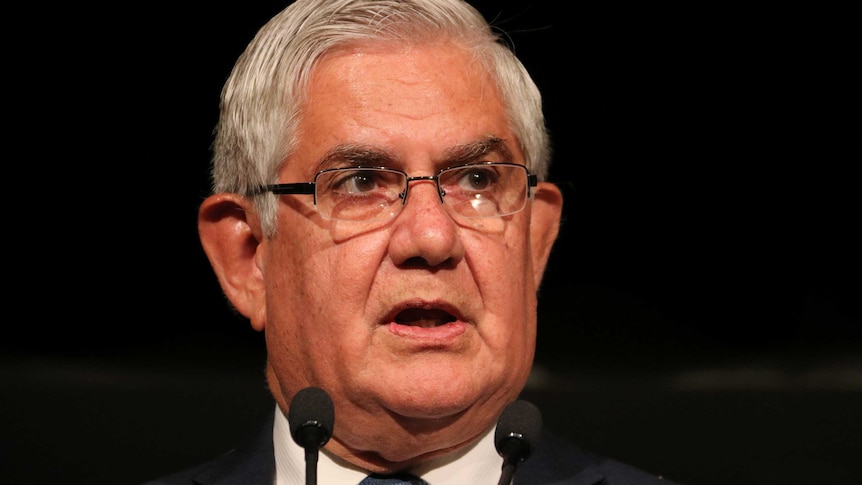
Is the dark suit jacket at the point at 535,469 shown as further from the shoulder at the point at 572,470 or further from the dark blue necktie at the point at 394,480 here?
the dark blue necktie at the point at 394,480

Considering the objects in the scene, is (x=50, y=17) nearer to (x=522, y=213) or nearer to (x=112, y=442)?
(x=112, y=442)

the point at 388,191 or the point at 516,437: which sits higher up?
the point at 388,191

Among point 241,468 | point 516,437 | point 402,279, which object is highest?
point 402,279

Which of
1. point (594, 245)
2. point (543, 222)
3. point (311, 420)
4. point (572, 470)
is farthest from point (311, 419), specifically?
point (594, 245)

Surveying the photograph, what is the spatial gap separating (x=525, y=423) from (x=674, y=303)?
1163mm

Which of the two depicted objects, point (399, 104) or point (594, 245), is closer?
point (399, 104)

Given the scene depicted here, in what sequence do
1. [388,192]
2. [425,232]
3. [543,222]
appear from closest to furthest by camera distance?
[425,232]
[388,192]
[543,222]

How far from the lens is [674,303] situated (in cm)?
261

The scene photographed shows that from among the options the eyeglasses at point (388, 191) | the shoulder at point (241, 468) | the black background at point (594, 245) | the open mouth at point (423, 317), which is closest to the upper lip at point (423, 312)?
the open mouth at point (423, 317)

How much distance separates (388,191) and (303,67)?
0.27 metres

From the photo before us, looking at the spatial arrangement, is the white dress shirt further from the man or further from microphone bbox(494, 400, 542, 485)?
microphone bbox(494, 400, 542, 485)

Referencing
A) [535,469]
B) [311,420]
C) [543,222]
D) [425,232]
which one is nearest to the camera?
[311,420]

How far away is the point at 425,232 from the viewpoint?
68.1 inches

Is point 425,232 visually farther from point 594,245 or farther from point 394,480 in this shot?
point 594,245
